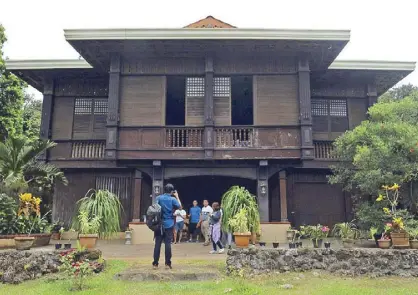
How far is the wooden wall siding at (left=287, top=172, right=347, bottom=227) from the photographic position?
14266 millimetres

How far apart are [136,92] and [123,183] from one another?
335 centimetres

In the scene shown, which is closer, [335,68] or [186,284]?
[186,284]

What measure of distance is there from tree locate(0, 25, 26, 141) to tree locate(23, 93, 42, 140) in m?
1.00

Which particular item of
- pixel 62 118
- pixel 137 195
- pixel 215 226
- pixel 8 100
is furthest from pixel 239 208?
pixel 8 100

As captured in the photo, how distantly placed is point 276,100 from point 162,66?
151 inches

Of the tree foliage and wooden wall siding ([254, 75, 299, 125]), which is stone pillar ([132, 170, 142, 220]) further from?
the tree foliage

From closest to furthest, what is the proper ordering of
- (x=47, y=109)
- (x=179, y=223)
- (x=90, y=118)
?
(x=179, y=223), (x=47, y=109), (x=90, y=118)

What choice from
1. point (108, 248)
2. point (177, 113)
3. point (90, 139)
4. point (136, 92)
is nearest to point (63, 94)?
point (90, 139)

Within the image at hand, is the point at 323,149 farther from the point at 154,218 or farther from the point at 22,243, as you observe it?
the point at 22,243

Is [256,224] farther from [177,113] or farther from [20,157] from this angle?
[177,113]

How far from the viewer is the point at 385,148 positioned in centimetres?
1028

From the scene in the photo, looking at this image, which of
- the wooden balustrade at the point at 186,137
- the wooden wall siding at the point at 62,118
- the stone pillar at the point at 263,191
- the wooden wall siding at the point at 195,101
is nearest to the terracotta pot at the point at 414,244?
the stone pillar at the point at 263,191

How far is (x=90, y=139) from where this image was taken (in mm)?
14430

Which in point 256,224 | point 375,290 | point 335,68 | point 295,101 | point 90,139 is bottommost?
point 375,290
